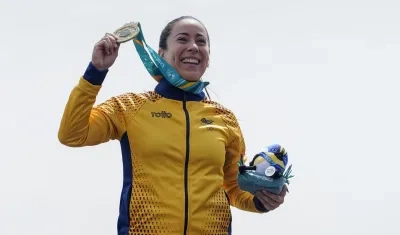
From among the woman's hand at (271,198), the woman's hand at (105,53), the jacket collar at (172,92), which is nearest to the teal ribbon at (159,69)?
the jacket collar at (172,92)

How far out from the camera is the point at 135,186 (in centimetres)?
539

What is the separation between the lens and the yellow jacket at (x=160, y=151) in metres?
5.23

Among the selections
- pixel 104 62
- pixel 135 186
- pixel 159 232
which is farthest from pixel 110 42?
pixel 159 232

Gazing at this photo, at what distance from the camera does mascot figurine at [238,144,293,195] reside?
18.5ft

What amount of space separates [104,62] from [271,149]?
60.7 inches


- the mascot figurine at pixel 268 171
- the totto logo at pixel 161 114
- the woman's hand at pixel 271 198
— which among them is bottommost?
the woman's hand at pixel 271 198

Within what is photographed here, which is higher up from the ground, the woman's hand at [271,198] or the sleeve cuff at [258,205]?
the woman's hand at [271,198]

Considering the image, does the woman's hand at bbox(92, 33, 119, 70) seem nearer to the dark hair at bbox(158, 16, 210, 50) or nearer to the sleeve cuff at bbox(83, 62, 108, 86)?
the sleeve cuff at bbox(83, 62, 108, 86)

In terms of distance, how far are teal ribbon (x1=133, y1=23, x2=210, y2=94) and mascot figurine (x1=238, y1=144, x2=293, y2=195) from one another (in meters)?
0.75

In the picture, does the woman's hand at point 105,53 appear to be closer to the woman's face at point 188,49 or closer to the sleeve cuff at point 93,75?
the sleeve cuff at point 93,75

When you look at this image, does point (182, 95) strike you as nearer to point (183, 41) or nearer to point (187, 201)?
point (183, 41)

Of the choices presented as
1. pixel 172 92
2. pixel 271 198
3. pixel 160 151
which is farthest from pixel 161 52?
pixel 271 198

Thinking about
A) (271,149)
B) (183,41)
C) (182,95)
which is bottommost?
(271,149)

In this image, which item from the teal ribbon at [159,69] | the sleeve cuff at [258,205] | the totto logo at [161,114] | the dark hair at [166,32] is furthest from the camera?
the dark hair at [166,32]
